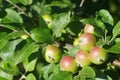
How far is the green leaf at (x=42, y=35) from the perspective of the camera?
5.69 feet

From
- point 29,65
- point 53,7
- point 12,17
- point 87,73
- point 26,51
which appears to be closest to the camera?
point 87,73

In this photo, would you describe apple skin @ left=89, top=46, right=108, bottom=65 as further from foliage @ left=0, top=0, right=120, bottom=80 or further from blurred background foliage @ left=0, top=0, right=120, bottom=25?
blurred background foliage @ left=0, top=0, right=120, bottom=25

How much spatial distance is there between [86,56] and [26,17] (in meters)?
0.58

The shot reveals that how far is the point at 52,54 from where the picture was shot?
5.62 ft

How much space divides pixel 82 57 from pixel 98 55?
68 millimetres

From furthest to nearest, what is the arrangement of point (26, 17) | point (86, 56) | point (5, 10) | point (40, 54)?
point (26, 17) < point (5, 10) < point (40, 54) < point (86, 56)

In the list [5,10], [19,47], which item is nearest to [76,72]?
[19,47]

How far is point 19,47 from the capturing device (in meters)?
1.84

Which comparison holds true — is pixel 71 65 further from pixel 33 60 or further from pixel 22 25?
pixel 22 25

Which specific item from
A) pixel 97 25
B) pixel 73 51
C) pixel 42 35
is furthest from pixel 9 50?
pixel 97 25

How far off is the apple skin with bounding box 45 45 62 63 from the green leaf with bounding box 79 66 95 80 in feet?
0.49

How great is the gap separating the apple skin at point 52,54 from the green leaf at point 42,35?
4cm

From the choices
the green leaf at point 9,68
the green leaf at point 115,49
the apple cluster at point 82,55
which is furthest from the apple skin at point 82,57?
the green leaf at point 9,68

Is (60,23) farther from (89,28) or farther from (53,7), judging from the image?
(53,7)
